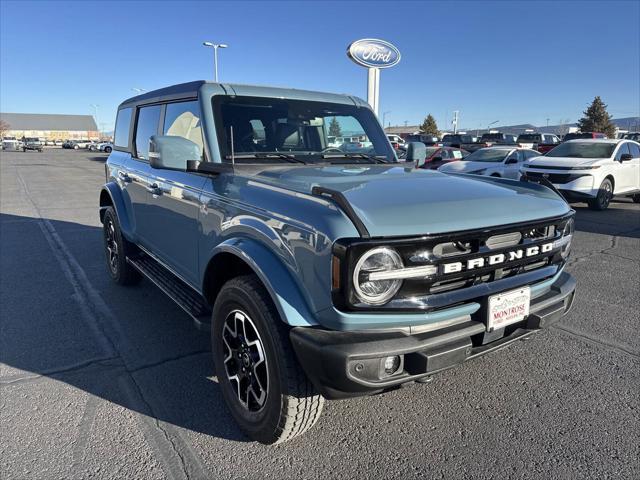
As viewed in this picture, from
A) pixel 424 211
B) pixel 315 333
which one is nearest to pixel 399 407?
pixel 315 333

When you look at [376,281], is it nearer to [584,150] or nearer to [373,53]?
[584,150]

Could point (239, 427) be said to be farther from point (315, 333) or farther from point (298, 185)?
point (298, 185)

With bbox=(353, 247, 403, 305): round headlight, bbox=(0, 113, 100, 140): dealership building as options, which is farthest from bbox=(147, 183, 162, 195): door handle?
bbox=(0, 113, 100, 140): dealership building

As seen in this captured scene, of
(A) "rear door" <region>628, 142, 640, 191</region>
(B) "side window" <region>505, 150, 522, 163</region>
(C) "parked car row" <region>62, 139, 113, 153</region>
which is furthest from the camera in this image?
(C) "parked car row" <region>62, 139, 113, 153</region>

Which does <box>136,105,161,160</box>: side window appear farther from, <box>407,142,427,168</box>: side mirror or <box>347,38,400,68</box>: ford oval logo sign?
<box>347,38,400,68</box>: ford oval logo sign

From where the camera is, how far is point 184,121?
3.51 metres

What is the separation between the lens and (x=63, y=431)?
104 inches

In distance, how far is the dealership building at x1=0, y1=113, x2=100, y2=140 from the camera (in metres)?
121

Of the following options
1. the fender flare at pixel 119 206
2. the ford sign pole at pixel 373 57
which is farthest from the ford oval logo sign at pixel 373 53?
the fender flare at pixel 119 206

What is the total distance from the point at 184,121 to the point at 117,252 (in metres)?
2.22

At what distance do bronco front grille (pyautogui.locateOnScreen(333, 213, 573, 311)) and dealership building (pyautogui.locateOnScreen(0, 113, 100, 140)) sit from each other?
13276 cm

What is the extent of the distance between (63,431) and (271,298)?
1535 mm

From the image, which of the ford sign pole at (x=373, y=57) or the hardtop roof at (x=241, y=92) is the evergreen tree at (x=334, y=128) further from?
the ford sign pole at (x=373, y=57)

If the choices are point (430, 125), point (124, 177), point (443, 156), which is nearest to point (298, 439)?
point (124, 177)
